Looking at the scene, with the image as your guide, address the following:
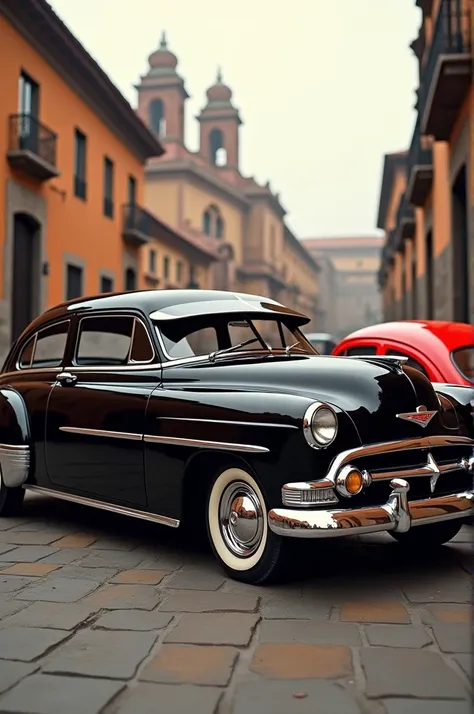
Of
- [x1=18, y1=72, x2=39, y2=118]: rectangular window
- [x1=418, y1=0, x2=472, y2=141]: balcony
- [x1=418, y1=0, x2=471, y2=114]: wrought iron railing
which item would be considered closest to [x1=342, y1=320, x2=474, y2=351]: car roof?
[x1=418, y1=0, x2=472, y2=141]: balcony

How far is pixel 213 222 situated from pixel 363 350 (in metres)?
43.1

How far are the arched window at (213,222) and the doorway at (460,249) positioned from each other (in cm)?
3428

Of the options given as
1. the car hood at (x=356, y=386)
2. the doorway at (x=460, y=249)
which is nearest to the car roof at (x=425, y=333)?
the car hood at (x=356, y=386)

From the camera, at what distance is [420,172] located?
15.8 metres

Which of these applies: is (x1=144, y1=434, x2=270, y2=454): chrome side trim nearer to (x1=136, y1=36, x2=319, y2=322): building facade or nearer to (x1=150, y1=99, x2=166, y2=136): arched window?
(x1=136, y1=36, x2=319, y2=322): building facade

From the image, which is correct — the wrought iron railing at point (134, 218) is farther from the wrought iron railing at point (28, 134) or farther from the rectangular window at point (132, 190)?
→ the wrought iron railing at point (28, 134)

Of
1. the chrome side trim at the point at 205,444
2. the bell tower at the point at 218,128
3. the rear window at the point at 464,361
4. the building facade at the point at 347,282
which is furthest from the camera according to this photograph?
the building facade at the point at 347,282

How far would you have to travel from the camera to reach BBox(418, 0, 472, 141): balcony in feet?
36.1

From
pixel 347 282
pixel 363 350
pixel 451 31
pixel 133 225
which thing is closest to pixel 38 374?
pixel 363 350

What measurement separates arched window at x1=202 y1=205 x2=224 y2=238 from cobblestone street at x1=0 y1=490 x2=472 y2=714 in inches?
1709

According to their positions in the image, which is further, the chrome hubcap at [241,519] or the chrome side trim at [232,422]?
the chrome hubcap at [241,519]

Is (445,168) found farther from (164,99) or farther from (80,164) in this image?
(164,99)

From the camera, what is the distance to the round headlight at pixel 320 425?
11.8 ft

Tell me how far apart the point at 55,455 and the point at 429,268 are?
1450cm
